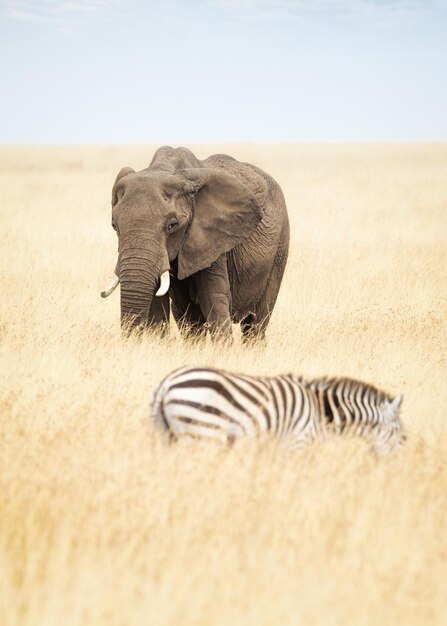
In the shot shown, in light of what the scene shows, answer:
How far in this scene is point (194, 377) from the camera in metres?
5.32

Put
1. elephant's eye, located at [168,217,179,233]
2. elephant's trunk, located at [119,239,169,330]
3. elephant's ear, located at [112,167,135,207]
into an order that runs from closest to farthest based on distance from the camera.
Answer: elephant's trunk, located at [119,239,169,330] → elephant's eye, located at [168,217,179,233] → elephant's ear, located at [112,167,135,207]

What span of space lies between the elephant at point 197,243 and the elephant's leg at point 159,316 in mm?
11

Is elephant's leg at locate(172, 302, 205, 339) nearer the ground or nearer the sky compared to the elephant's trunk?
nearer the ground

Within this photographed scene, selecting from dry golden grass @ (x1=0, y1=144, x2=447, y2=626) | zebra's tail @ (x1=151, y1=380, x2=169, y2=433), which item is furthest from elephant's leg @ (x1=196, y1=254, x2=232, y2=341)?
zebra's tail @ (x1=151, y1=380, x2=169, y2=433)

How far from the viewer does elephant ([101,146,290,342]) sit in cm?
889

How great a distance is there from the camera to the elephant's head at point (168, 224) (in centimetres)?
885

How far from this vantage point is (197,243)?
378 inches

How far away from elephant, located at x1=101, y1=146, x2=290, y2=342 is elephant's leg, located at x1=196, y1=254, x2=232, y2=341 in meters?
0.01

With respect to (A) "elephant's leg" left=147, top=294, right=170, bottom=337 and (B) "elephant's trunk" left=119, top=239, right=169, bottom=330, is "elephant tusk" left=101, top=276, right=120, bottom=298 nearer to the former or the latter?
(B) "elephant's trunk" left=119, top=239, right=169, bottom=330

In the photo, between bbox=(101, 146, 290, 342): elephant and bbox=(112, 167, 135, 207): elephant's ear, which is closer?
bbox=(101, 146, 290, 342): elephant

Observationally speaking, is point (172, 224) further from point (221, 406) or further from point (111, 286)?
point (221, 406)

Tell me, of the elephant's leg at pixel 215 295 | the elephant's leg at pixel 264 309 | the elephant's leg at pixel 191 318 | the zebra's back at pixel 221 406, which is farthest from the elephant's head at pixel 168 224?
the zebra's back at pixel 221 406

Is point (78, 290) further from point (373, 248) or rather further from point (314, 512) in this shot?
point (314, 512)

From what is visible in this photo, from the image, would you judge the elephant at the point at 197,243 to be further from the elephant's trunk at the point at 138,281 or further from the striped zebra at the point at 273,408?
the striped zebra at the point at 273,408
